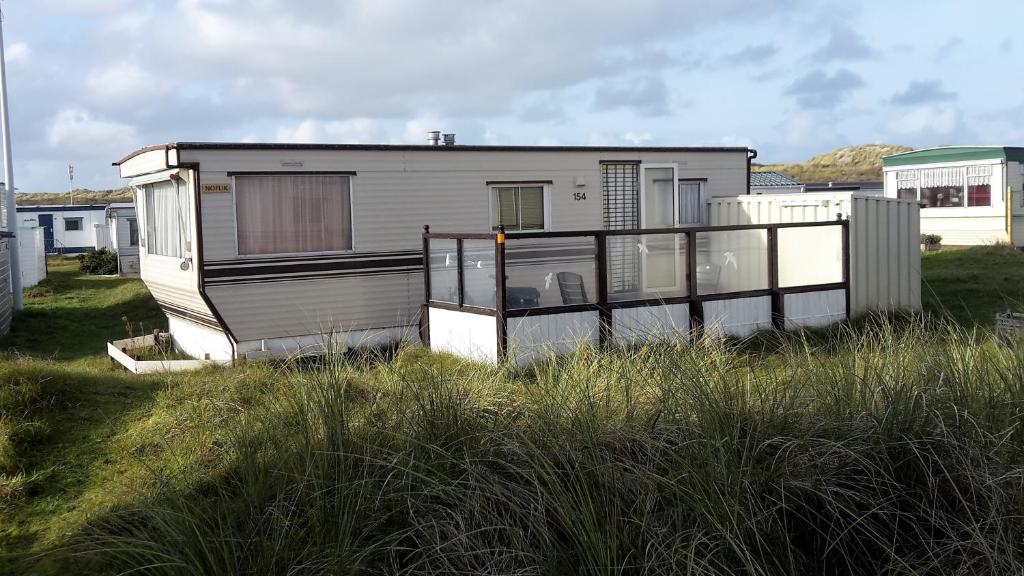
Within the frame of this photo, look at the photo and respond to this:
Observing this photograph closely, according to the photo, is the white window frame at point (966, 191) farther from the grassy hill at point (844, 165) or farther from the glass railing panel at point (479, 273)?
the grassy hill at point (844, 165)

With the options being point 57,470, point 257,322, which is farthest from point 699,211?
point 57,470

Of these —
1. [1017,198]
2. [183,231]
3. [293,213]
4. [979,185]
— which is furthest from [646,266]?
[979,185]

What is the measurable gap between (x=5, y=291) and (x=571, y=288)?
1131 centimetres

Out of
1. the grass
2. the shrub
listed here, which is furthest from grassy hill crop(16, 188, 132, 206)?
the grass

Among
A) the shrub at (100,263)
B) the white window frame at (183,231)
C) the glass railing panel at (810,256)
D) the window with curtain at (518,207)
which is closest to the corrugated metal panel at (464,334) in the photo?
the window with curtain at (518,207)

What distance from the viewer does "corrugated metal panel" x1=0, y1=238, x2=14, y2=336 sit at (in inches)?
614

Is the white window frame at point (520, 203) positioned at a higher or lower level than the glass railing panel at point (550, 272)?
higher

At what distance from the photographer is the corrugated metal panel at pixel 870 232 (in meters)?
12.2

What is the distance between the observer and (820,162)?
70688 mm

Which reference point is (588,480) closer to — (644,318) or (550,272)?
(550,272)

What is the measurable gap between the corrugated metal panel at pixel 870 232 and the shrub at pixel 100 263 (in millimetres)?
19253

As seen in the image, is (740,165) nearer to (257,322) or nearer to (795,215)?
(795,215)

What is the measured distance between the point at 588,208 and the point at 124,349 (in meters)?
6.18

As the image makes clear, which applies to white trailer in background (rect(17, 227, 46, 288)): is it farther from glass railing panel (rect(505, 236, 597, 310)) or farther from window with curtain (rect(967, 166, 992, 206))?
window with curtain (rect(967, 166, 992, 206))
